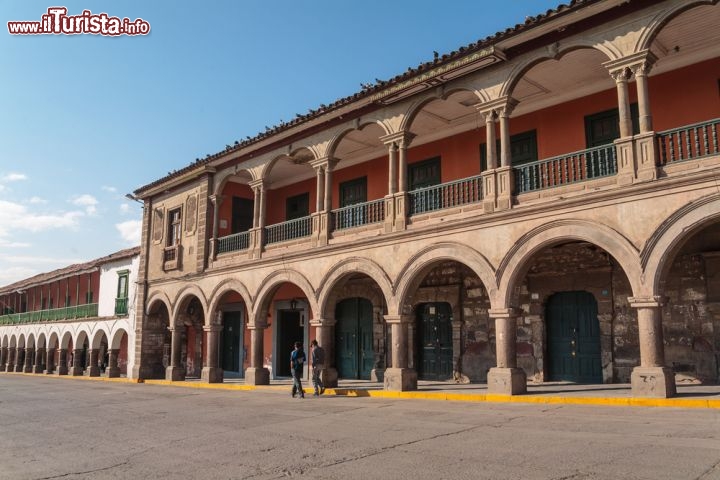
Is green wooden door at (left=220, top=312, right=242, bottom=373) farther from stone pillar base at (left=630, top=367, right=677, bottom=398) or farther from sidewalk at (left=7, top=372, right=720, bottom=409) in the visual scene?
stone pillar base at (left=630, top=367, right=677, bottom=398)

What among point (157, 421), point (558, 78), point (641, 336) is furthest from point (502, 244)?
point (157, 421)

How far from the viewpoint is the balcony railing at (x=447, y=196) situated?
43.2 ft

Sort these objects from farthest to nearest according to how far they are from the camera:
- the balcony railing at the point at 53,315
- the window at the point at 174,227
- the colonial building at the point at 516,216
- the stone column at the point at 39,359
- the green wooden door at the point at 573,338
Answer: the stone column at the point at 39,359 < the balcony railing at the point at 53,315 < the window at the point at 174,227 < the green wooden door at the point at 573,338 < the colonial building at the point at 516,216

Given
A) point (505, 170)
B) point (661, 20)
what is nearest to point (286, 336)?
point (505, 170)

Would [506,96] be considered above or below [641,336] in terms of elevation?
above

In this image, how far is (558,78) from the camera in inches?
519

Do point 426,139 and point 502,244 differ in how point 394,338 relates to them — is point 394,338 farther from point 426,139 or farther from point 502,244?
point 426,139

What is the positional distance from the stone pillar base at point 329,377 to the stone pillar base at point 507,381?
5118 millimetres

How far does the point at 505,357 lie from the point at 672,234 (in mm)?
3876

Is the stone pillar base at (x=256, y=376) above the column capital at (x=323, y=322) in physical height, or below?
below

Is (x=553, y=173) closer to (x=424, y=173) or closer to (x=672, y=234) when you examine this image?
(x=672, y=234)

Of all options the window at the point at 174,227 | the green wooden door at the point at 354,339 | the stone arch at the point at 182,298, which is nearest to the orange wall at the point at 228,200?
the window at the point at 174,227

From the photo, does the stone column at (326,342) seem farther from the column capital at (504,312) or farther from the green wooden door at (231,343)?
the green wooden door at (231,343)

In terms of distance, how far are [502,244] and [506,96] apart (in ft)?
10.1
